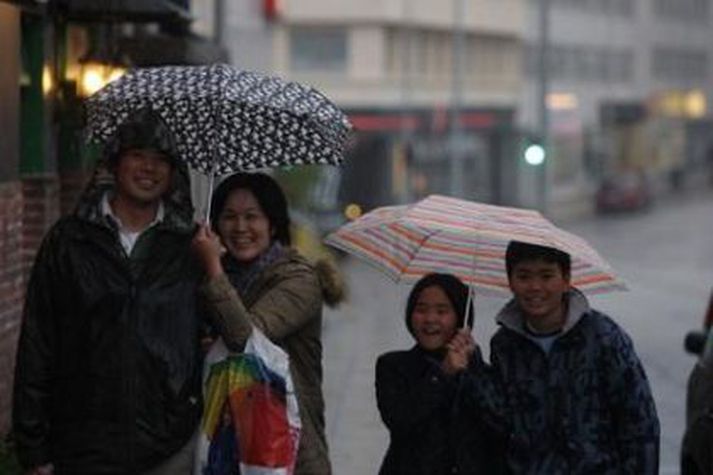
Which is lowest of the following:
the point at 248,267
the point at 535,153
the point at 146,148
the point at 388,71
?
the point at 248,267

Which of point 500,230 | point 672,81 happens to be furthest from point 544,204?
point 672,81

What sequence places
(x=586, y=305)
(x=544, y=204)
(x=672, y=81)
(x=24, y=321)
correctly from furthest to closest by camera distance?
(x=672, y=81)
(x=544, y=204)
(x=586, y=305)
(x=24, y=321)

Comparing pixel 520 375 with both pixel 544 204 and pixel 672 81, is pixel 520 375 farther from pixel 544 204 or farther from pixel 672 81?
pixel 672 81

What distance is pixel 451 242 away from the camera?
6.80 metres

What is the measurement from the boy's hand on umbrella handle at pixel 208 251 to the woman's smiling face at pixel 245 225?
1.13 ft

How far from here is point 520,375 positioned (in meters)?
5.89

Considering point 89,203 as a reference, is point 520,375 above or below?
below

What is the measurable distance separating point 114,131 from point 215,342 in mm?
813

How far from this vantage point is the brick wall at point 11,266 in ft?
33.5

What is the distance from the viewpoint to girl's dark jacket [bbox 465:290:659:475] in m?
5.83

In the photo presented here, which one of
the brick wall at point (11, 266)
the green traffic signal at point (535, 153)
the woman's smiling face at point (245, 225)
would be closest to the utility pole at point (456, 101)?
the green traffic signal at point (535, 153)

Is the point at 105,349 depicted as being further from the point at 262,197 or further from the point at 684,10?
the point at 684,10

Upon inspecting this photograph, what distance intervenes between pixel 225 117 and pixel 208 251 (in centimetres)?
68

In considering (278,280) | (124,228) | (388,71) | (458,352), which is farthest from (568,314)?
(388,71)
